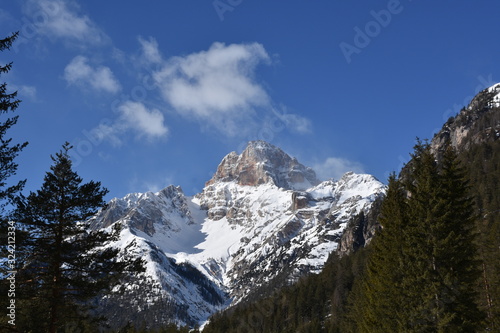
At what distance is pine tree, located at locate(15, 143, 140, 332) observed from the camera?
21703mm

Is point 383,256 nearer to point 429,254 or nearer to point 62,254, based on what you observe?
point 429,254

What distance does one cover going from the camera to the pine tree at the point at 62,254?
21.7 metres

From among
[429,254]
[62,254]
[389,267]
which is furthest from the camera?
[389,267]

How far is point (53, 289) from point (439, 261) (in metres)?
21.6

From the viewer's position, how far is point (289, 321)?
138 m

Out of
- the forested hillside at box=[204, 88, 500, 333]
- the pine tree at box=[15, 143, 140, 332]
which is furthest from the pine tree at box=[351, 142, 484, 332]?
the pine tree at box=[15, 143, 140, 332]

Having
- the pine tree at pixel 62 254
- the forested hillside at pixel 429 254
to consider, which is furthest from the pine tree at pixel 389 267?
the pine tree at pixel 62 254

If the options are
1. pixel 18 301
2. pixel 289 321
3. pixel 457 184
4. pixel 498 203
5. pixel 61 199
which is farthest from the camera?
pixel 289 321

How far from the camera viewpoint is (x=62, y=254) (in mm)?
22734

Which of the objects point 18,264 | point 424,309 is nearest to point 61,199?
point 18,264

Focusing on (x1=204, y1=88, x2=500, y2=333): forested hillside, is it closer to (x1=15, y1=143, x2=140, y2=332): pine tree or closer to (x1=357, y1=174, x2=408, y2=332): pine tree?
(x1=357, y1=174, x2=408, y2=332): pine tree

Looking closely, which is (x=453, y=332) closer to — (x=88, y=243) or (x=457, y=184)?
(x=457, y=184)

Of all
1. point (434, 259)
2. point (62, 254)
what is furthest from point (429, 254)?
point (62, 254)

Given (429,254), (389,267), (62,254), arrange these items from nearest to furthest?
(62,254)
(429,254)
(389,267)
